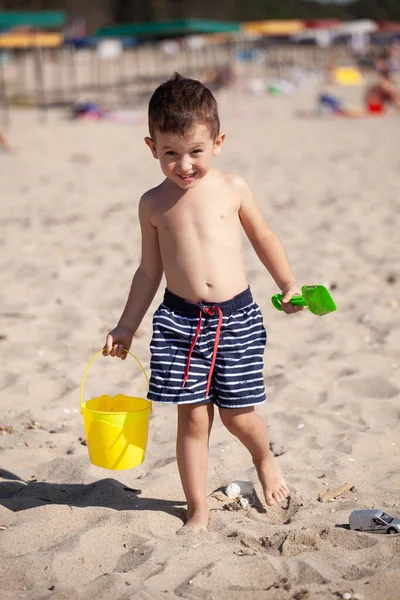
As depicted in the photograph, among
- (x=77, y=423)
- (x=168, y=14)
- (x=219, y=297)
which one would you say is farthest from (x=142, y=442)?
(x=168, y=14)

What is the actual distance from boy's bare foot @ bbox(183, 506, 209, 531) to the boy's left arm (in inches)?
29.1

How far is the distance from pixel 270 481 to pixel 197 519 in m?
0.31

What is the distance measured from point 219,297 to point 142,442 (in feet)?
1.87

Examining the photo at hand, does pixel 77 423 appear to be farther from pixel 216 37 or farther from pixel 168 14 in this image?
pixel 168 14

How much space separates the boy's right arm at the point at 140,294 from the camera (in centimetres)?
268

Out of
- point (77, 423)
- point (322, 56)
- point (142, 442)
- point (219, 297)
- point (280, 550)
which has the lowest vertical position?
point (322, 56)

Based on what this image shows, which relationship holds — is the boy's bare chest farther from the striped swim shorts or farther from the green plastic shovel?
the green plastic shovel

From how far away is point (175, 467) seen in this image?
3076mm

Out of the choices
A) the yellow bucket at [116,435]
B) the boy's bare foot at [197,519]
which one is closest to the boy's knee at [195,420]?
the yellow bucket at [116,435]

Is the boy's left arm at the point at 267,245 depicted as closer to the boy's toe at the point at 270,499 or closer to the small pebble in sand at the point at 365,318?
the boy's toe at the point at 270,499

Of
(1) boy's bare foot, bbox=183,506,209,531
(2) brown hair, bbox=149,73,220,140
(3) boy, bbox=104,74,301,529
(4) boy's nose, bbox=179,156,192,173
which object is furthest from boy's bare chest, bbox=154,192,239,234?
(1) boy's bare foot, bbox=183,506,209,531

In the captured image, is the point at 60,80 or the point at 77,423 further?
the point at 60,80

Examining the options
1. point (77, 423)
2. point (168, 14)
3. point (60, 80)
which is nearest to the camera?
point (77, 423)

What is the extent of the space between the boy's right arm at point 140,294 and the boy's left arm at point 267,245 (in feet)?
1.06
